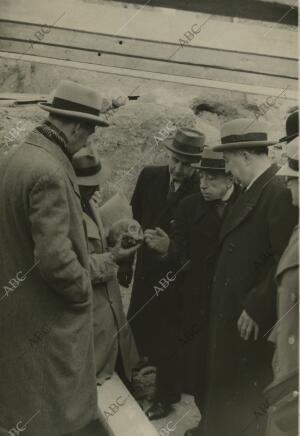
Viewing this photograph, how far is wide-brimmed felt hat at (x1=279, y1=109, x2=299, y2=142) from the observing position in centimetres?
229

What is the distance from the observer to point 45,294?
7.09 ft

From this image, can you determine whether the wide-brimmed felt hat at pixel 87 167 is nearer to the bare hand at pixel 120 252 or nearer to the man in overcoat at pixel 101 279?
the man in overcoat at pixel 101 279

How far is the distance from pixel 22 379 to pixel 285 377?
0.96 m

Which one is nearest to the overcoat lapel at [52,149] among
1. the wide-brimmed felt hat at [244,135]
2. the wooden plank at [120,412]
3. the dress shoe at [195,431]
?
the wide-brimmed felt hat at [244,135]

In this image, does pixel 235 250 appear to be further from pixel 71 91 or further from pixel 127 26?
pixel 127 26

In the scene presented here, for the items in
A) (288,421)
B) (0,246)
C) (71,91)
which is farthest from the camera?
(71,91)

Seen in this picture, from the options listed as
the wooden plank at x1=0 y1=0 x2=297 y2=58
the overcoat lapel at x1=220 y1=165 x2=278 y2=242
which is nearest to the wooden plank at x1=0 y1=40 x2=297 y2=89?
the wooden plank at x1=0 y1=0 x2=297 y2=58

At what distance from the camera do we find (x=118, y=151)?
126 inches

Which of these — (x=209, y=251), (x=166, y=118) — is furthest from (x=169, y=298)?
(x=166, y=118)

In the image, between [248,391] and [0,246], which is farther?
[248,391]

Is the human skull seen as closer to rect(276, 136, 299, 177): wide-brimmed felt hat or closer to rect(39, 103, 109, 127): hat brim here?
rect(39, 103, 109, 127): hat brim

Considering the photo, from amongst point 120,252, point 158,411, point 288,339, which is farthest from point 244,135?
point 158,411

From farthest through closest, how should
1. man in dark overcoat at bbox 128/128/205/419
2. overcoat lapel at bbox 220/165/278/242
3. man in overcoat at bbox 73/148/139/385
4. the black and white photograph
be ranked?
man in dark overcoat at bbox 128/128/205/419, man in overcoat at bbox 73/148/139/385, overcoat lapel at bbox 220/165/278/242, the black and white photograph

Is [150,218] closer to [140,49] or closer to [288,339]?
[140,49]
